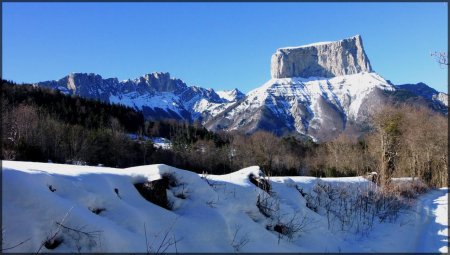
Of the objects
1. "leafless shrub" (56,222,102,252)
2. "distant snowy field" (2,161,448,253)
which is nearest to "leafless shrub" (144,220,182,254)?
"distant snowy field" (2,161,448,253)

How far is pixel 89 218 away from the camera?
5.50 m

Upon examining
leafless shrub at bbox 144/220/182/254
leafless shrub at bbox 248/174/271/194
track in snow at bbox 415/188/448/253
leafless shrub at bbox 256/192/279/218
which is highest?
leafless shrub at bbox 248/174/271/194

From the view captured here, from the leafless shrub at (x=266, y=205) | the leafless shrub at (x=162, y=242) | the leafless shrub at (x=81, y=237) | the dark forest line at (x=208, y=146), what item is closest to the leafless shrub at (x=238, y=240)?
the leafless shrub at (x=162, y=242)

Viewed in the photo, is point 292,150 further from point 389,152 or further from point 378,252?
point 378,252

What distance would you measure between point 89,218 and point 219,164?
60.1 metres

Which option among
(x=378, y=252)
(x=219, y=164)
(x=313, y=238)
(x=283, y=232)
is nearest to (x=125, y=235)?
(x=283, y=232)

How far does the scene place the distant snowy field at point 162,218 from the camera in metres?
5.19

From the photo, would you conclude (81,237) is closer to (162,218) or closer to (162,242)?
(162,242)

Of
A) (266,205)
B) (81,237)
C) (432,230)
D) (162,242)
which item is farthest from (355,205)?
(81,237)

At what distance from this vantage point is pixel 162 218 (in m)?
6.82

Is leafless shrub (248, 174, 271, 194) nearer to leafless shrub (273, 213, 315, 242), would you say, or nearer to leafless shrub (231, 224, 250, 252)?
leafless shrub (273, 213, 315, 242)

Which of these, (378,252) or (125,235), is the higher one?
(125,235)

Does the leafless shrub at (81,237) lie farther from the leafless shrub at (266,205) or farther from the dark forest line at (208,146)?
the dark forest line at (208,146)

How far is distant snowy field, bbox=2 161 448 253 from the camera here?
17.0ft
